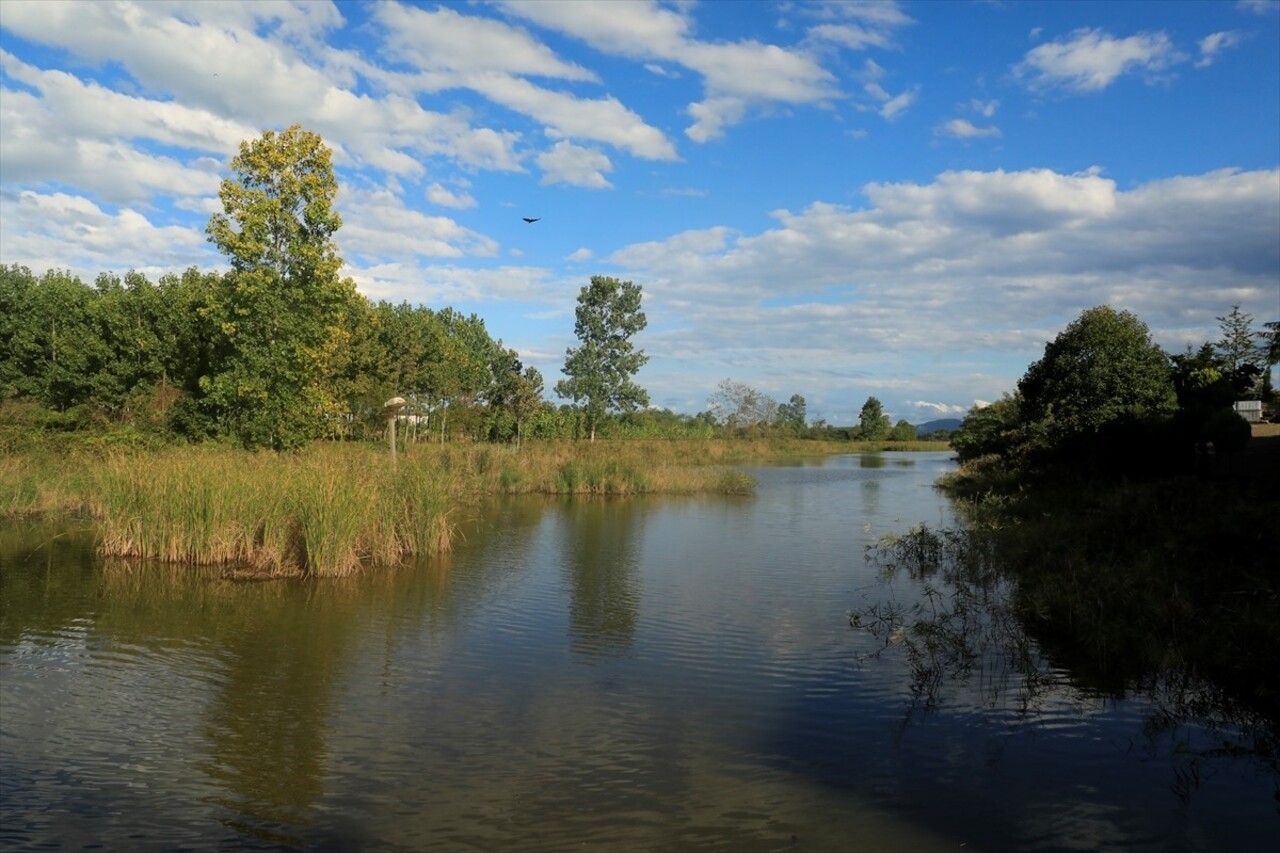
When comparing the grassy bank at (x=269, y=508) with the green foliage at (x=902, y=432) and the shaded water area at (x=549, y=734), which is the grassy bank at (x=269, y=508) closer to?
the shaded water area at (x=549, y=734)

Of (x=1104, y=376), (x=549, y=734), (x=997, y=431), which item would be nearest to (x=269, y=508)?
(x=549, y=734)

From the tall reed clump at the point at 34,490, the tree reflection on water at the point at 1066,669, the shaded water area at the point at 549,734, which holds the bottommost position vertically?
the shaded water area at the point at 549,734

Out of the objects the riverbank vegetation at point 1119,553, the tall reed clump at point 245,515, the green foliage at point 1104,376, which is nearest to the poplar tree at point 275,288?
the tall reed clump at point 245,515

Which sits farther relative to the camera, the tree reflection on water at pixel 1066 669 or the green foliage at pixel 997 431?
the green foliage at pixel 997 431

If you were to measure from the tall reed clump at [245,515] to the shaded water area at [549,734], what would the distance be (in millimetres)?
769

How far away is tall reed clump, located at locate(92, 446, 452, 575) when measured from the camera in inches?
436

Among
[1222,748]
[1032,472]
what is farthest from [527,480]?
[1222,748]

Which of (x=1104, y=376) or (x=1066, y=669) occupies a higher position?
(x=1104, y=376)

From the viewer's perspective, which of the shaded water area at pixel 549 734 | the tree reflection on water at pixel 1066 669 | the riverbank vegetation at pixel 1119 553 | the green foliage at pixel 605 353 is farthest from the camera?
the green foliage at pixel 605 353

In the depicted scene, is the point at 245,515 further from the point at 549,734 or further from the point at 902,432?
the point at 902,432

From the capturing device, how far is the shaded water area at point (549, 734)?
448 centimetres

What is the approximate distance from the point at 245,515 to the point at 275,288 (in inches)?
382

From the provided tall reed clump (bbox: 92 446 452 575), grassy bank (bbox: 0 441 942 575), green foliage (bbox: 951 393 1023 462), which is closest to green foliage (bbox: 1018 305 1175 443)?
green foliage (bbox: 951 393 1023 462)

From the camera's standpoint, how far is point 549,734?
5809 millimetres
